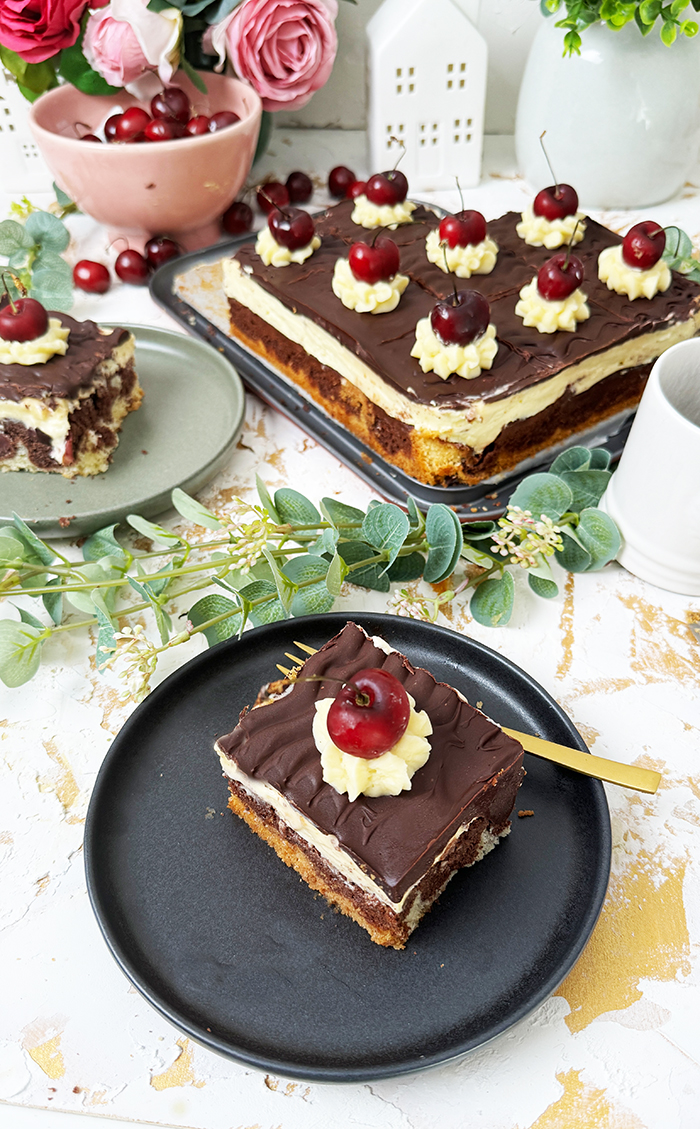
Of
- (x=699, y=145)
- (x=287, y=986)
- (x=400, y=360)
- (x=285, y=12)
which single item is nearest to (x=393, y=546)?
(x=400, y=360)

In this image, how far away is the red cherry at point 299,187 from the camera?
8.34ft

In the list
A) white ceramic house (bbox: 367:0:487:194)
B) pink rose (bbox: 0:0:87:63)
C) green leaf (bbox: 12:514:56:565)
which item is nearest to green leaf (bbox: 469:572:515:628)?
green leaf (bbox: 12:514:56:565)

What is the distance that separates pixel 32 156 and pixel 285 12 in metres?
0.94

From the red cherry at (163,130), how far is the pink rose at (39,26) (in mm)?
300

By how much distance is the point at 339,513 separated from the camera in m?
1.54

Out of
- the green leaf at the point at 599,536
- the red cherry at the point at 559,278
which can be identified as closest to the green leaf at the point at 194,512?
the green leaf at the point at 599,536

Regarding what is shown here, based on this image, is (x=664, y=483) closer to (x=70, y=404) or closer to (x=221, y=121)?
(x=70, y=404)

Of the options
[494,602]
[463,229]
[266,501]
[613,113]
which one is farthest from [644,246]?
[266,501]

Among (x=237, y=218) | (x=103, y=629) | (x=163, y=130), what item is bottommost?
(x=103, y=629)

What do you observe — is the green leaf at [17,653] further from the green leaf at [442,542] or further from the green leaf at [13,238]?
the green leaf at [13,238]

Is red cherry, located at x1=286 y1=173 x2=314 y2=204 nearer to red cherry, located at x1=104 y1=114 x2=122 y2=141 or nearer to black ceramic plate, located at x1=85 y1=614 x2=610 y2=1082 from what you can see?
red cherry, located at x1=104 y1=114 x2=122 y2=141

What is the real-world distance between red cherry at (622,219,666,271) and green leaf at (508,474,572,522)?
558 millimetres

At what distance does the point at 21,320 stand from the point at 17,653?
69 cm

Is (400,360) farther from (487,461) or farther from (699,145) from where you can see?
(699,145)
